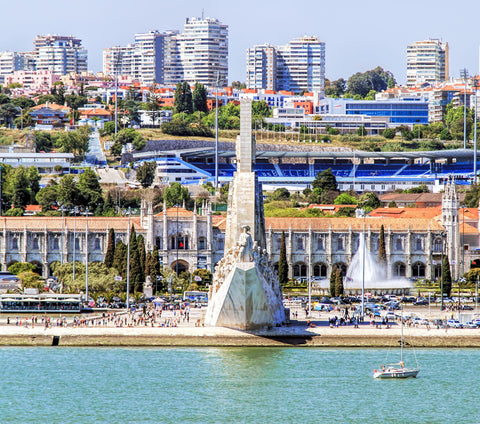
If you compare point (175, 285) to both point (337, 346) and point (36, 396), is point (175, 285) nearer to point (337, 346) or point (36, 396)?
point (337, 346)

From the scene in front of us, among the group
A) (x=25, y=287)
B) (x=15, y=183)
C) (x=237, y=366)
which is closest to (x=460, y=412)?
(x=237, y=366)

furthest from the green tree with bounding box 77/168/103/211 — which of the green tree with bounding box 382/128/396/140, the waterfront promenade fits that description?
the green tree with bounding box 382/128/396/140

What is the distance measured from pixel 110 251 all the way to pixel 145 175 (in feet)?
176

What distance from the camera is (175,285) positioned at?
9369 cm

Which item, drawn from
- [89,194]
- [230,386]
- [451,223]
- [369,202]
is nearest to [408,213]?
[451,223]

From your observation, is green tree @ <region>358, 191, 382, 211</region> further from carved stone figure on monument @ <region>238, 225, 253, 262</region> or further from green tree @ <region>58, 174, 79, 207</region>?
carved stone figure on monument @ <region>238, 225, 253, 262</region>

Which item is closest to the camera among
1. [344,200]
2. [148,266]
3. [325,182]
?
[148,266]

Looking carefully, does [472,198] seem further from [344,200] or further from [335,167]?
[335,167]

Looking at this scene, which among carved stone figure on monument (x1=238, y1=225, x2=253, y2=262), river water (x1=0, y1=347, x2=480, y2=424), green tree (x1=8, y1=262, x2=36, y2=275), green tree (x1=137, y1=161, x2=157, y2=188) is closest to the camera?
river water (x1=0, y1=347, x2=480, y2=424)

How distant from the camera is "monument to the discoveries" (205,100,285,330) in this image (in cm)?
6397

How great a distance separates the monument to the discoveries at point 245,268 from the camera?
210 feet

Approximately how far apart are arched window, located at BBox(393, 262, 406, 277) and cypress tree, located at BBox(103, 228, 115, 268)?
22.1 m

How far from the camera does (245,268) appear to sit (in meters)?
63.5

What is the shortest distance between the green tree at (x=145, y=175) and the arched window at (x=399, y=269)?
5014 centimetres
